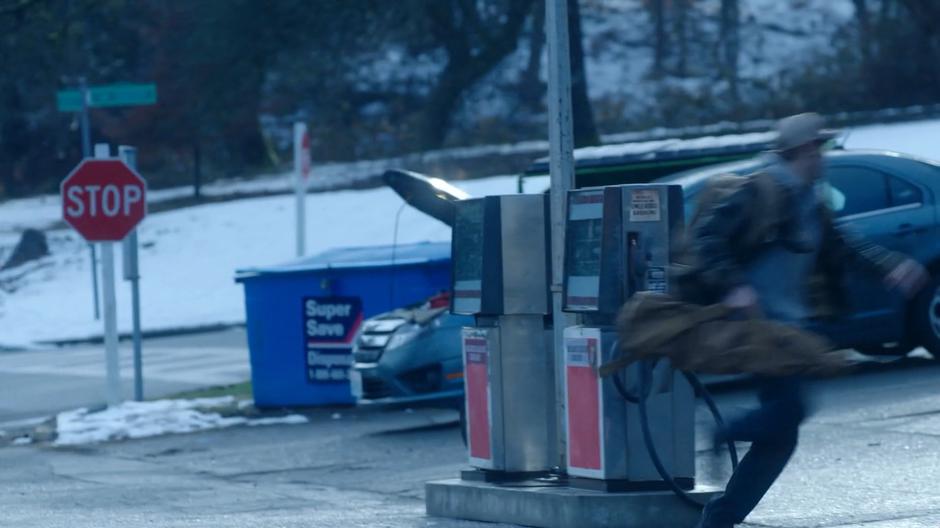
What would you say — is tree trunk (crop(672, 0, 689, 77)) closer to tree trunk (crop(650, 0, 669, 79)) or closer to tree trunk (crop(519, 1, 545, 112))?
tree trunk (crop(650, 0, 669, 79))

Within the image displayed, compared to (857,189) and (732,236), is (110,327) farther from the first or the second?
(732,236)

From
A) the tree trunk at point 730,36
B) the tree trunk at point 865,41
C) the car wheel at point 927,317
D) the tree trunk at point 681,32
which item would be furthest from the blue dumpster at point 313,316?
the tree trunk at point 681,32

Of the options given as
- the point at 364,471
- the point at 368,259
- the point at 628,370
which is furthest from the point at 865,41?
the point at 628,370

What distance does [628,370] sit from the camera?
22.2ft

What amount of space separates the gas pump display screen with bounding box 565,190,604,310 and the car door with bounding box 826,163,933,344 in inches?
176

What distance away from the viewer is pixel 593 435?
22.3 feet

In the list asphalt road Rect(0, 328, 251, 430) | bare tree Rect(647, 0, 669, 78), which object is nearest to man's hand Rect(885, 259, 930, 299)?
asphalt road Rect(0, 328, 251, 430)

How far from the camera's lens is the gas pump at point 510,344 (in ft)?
24.0

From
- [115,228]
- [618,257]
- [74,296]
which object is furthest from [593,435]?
[74,296]

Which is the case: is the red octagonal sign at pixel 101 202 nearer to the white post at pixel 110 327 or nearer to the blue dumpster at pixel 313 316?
the white post at pixel 110 327

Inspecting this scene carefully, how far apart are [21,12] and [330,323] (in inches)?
505

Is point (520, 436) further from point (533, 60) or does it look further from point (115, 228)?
point (533, 60)

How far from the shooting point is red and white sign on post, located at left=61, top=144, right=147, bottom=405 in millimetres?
13227

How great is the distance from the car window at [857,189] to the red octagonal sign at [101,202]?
5.89 meters
